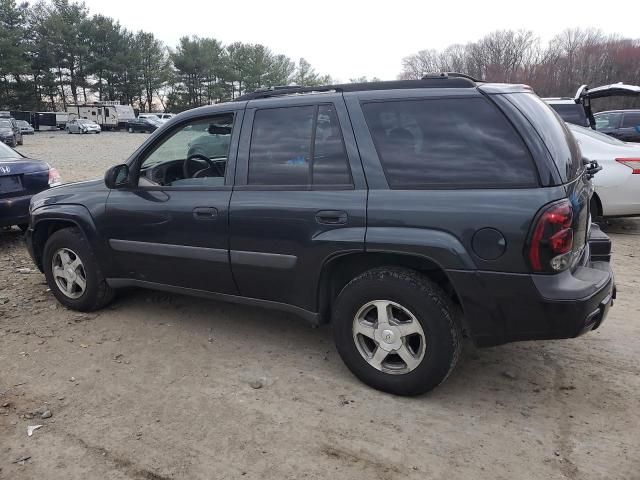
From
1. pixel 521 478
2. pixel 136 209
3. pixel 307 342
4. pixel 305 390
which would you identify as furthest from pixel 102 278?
pixel 521 478

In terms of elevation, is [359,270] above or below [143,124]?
below

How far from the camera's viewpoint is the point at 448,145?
9.67 feet

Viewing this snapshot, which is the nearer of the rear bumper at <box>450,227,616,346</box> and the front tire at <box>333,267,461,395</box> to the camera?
the rear bumper at <box>450,227,616,346</box>

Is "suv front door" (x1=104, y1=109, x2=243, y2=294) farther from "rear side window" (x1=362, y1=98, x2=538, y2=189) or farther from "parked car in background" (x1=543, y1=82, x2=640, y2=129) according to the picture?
"parked car in background" (x1=543, y1=82, x2=640, y2=129)

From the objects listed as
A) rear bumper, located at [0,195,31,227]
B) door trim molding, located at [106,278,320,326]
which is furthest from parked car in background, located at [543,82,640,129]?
rear bumper, located at [0,195,31,227]

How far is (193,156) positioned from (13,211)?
3.57 meters

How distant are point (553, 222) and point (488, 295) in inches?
20.0

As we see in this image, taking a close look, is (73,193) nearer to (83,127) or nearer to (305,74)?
(83,127)

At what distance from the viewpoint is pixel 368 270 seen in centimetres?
323

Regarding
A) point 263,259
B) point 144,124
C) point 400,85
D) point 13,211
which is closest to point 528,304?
point 400,85

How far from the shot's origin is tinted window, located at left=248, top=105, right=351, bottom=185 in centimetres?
328

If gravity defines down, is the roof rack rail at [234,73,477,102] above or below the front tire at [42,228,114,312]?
above

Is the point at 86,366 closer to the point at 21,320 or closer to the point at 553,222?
the point at 21,320

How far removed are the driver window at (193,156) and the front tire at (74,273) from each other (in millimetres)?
895
